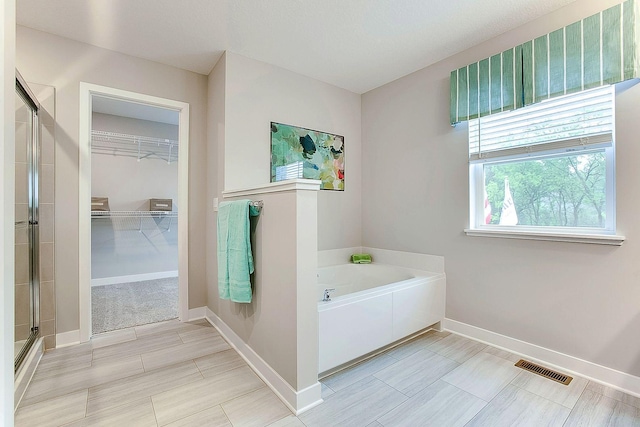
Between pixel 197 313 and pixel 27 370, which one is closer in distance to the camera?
pixel 27 370

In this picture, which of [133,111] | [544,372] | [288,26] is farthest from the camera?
[133,111]

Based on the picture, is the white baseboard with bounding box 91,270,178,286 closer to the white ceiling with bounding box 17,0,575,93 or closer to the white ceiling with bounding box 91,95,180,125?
the white ceiling with bounding box 91,95,180,125

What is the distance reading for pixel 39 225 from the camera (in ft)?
7.25

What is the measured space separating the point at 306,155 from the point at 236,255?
1384 mm

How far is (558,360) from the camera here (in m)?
1.96

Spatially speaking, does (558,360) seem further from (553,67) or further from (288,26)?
(288,26)

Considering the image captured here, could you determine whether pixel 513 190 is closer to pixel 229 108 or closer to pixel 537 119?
pixel 537 119

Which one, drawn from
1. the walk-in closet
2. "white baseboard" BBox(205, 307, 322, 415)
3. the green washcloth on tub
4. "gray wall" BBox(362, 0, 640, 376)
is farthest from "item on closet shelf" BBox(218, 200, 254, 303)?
the walk-in closet

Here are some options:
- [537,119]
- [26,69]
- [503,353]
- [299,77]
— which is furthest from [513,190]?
[26,69]

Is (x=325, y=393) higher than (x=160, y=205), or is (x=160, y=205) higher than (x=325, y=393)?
(x=160, y=205)

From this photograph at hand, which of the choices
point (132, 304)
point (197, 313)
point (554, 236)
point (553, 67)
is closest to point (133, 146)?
point (132, 304)

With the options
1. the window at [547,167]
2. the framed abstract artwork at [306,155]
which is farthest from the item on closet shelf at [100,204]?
the window at [547,167]

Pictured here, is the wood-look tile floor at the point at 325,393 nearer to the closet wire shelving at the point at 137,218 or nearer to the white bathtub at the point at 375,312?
the white bathtub at the point at 375,312

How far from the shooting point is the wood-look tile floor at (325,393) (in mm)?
1490
